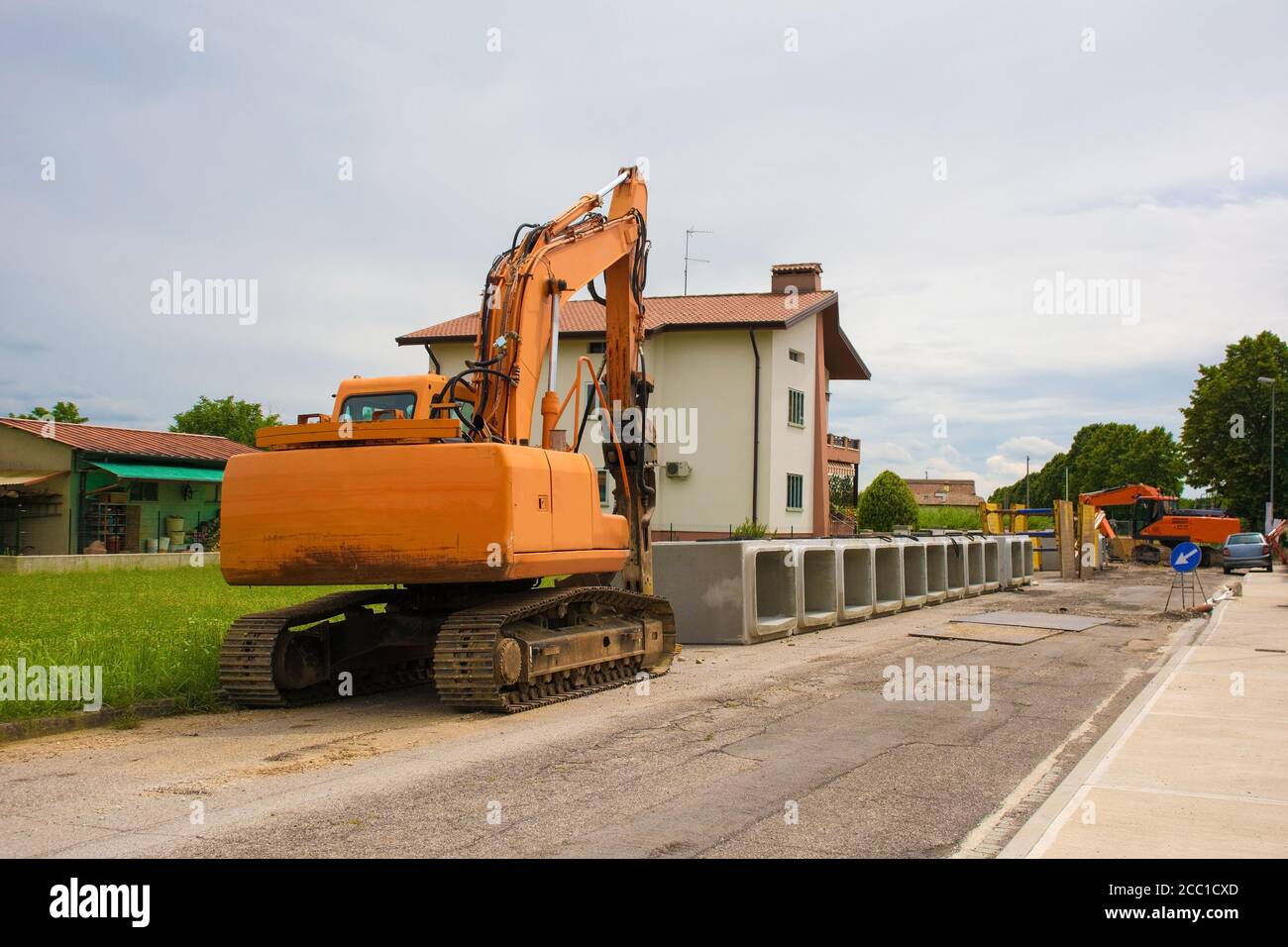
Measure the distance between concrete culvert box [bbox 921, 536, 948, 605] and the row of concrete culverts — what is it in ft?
0.07

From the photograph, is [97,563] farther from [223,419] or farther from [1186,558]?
[223,419]

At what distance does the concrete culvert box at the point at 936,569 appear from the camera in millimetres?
23422

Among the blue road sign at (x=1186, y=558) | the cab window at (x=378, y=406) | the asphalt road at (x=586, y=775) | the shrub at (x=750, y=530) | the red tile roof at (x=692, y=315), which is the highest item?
the red tile roof at (x=692, y=315)

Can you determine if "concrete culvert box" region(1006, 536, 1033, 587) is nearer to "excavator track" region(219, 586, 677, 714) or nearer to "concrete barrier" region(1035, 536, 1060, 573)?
"concrete barrier" region(1035, 536, 1060, 573)

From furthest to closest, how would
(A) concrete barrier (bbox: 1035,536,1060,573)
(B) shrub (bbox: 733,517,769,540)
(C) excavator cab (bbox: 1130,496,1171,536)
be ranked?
(C) excavator cab (bbox: 1130,496,1171,536), (A) concrete barrier (bbox: 1035,536,1060,573), (B) shrub (bbox: 733,517,769,540)

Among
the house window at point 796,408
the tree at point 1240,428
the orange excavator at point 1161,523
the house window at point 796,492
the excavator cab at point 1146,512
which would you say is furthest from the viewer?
the tree at point 1240,428

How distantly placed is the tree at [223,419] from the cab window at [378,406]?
63.1 m

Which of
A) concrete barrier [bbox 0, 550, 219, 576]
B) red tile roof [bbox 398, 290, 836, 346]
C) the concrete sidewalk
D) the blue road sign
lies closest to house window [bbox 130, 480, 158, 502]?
concrete barrier [bbox 0, 550, 219, 576]

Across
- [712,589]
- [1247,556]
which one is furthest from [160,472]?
[1247,556]

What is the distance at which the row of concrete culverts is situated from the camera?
15.8 meters

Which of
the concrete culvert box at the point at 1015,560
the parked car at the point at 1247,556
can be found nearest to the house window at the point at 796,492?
the concrete culvert box at the point at 1015,560

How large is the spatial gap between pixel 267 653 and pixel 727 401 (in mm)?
28026

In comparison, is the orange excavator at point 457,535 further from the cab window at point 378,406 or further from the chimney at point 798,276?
the chimney at point 798,276
